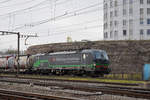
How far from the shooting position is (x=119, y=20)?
241 feet

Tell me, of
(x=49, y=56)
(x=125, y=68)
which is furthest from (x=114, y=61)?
(x=49, y=56)

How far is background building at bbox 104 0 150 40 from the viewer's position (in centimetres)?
7069

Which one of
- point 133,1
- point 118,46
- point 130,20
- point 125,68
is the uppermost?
point 133,1

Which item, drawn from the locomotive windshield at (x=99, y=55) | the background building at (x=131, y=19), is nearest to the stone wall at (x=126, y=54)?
the locomotive windshield at (x=99, y=55)

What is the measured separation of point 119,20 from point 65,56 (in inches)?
1735

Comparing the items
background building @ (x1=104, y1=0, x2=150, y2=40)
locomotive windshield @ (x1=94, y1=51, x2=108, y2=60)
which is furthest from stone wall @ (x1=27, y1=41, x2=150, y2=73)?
background building @ (x1=104, y1=0, x2=150, y2=40)

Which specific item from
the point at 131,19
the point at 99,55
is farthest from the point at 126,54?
the point at 131,19

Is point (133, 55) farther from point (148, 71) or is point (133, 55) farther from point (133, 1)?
point (133, 1)

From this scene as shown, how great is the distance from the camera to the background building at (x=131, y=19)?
232ft

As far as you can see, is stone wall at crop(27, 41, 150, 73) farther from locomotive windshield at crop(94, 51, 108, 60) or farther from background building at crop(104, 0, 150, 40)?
background building at crop(104, 0, 150, 40)

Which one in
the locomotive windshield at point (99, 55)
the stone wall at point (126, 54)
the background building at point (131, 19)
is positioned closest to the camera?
the locomotive windshield at point (99, 55)

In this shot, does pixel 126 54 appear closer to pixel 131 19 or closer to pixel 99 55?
pixel 99 55

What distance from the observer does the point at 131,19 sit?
71.4 m

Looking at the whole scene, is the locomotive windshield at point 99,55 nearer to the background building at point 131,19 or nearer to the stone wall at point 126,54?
the stone wall at point 126,54
